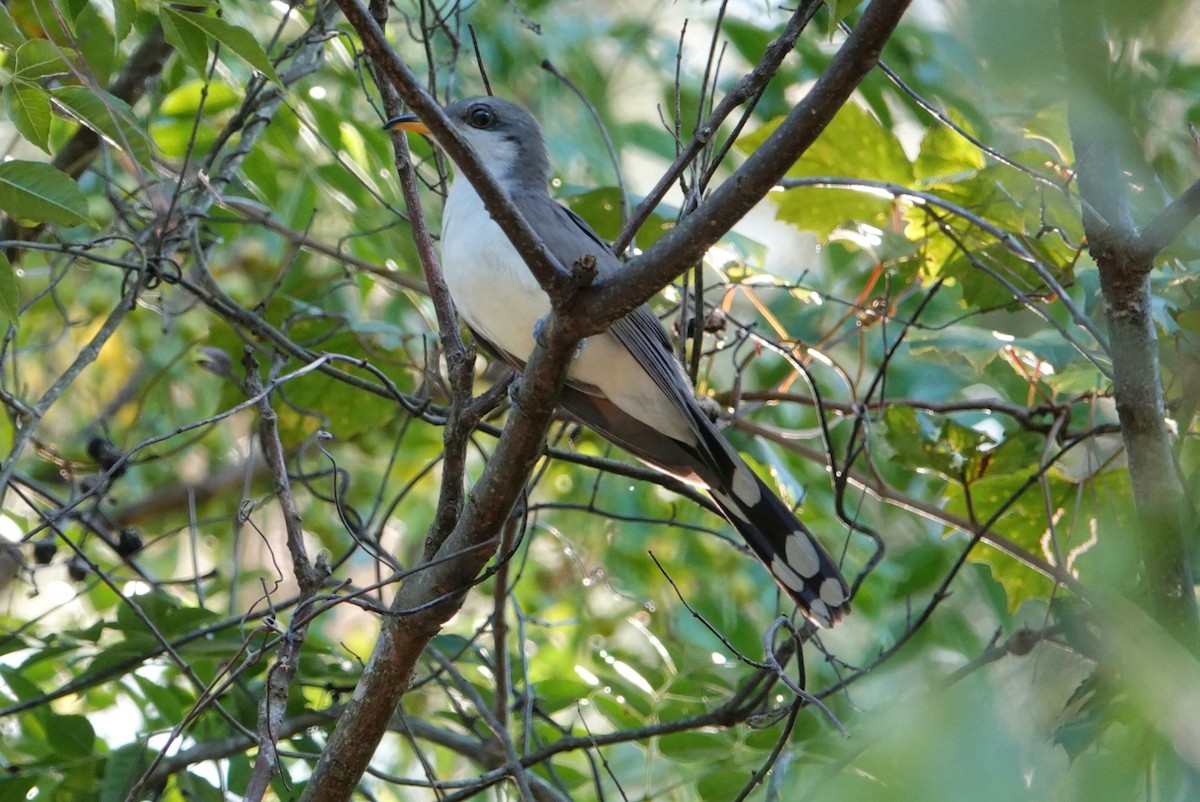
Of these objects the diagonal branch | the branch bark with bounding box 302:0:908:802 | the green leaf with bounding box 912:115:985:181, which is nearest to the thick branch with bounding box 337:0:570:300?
the branch bark with bounding box 302:0:908:802

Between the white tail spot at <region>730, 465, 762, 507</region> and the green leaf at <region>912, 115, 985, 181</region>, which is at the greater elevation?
the green leaf at <region>912, 115, 985, 181</region>

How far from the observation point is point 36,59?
2.62 meters

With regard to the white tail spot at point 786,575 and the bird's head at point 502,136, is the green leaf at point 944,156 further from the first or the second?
the white tail spot at point 786,575

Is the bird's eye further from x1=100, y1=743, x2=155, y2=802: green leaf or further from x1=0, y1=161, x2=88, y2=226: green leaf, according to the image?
x1=100, y1=743, x2=155, y2=802: green leaf

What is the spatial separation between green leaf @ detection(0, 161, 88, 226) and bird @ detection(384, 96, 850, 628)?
36.9 inches

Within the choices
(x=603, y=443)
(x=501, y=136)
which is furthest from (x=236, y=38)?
(x=603, y=443)

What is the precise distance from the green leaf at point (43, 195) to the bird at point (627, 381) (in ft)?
3.08

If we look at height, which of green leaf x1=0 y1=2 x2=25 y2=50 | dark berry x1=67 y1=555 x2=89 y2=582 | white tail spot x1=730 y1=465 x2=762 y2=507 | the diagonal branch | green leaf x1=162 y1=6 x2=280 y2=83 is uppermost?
green leaf x1=0 y1=2 x2=25 y2=50

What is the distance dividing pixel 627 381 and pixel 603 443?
185 centimetres

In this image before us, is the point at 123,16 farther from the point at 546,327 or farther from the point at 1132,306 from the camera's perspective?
the point at 1132,306

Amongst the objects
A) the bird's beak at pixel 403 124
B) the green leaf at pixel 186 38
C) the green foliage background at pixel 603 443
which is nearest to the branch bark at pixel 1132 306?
the green foliage background at pixel 603 443

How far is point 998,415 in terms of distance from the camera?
445cm

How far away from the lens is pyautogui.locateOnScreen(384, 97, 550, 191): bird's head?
14.0 ft

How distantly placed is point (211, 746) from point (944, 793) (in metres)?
3.40
